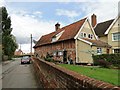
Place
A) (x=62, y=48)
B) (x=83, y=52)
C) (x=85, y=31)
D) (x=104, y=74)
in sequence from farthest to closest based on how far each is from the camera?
(x=62, y=48) → (x=85, y=31) → (x=83, y=52) → (x=104, y=74)

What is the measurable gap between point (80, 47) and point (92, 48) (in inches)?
84.6

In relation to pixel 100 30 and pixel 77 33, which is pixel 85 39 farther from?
pixel 100 30

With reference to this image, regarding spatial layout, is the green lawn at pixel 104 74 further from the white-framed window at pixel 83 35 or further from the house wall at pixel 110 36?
the house wall at pixel 110 36

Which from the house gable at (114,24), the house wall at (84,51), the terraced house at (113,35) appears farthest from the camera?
the house gable at (114,24)

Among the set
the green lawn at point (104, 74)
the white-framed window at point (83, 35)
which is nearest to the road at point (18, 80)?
the green lawn at point (104, 74)

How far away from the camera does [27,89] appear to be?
41.2 feet

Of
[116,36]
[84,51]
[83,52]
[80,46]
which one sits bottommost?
[83,52]

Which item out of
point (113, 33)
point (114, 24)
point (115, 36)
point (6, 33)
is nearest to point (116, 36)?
point (115, 36)

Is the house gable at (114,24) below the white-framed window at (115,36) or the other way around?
the other way around

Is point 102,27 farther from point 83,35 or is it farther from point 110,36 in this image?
point 83,35

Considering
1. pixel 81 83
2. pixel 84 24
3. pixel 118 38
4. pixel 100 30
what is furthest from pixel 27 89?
pixel 100 30

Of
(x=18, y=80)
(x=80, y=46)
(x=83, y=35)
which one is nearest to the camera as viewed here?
(x=18, y=80)

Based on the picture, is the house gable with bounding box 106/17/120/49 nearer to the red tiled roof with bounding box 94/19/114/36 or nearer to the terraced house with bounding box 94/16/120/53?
the terraced house with bounding box 94/16/120/53

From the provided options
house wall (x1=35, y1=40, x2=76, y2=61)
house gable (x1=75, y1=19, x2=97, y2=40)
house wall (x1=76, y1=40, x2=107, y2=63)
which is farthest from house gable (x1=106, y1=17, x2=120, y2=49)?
house wall (x1=35, y1=40, x2=76, y2=61)
